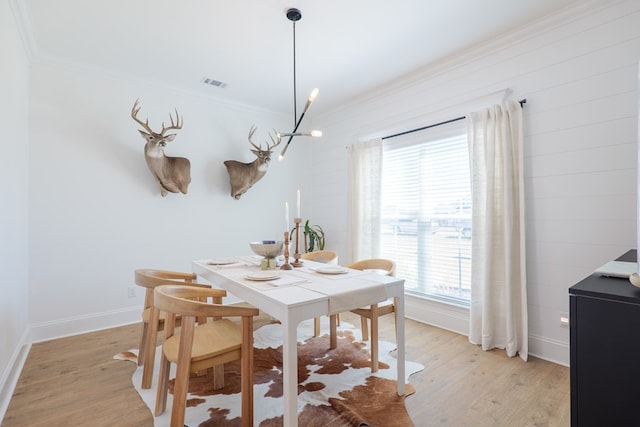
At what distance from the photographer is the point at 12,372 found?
229cm

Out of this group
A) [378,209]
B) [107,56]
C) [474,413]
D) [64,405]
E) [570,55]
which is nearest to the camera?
[474,413]

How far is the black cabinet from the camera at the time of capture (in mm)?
973

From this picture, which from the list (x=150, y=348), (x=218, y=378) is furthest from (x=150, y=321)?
(x=218, y=378)

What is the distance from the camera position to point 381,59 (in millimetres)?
3148

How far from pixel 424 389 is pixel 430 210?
1.88 meters

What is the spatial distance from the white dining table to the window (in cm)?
146

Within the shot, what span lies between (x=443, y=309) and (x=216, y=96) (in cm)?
377

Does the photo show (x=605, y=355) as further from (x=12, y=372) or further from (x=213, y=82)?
(x=213, y=82)

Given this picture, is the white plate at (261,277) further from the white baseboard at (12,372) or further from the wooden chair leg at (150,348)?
the white baseboard at (12,372)

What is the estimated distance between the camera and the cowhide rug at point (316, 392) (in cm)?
177

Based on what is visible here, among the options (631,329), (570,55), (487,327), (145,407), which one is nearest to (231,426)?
(145,407)

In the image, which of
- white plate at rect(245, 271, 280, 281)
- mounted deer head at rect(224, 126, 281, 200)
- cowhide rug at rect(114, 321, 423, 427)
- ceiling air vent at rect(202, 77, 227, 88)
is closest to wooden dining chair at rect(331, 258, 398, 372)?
cowhide rug at rect(114, 321, 423, 427)

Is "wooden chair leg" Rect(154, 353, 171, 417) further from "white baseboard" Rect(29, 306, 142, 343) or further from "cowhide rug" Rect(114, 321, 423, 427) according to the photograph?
"white baseboard" Rect(29, 306, 142, 343)

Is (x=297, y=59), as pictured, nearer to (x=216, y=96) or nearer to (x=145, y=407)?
(x=216, y=96)
